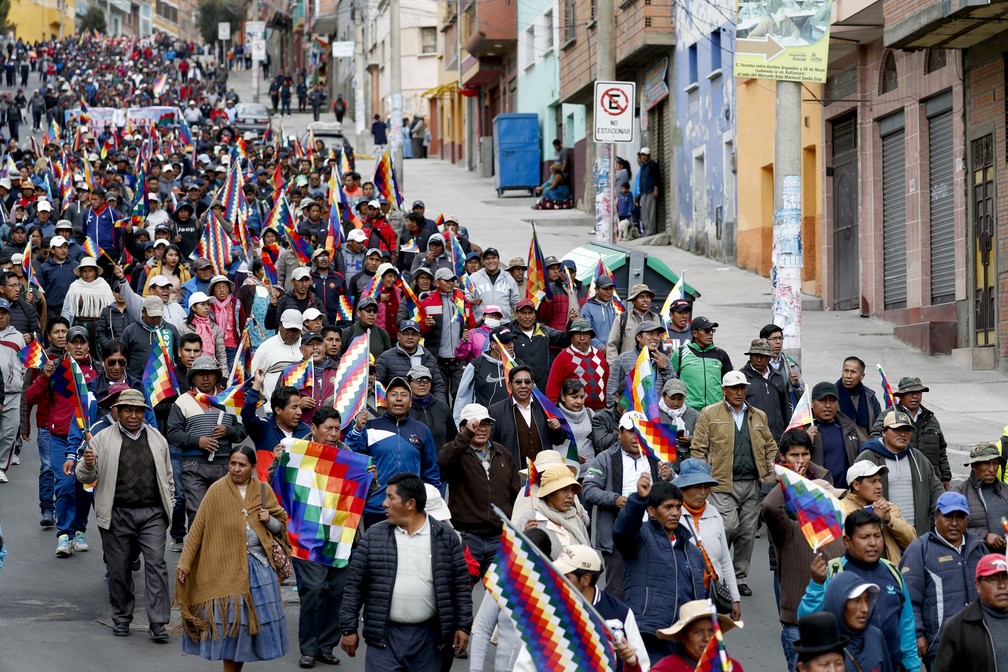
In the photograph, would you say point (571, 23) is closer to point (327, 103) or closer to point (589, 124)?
point (589, 124)

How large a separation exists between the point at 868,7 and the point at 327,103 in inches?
2385

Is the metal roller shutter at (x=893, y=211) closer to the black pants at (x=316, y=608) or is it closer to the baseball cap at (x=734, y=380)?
the baseball cap at (x=734, y=380)

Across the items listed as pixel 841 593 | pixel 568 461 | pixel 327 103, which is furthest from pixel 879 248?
pixel 327 103

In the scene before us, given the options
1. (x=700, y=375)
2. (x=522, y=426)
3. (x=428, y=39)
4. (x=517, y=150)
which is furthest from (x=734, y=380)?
(x=428, y=39)

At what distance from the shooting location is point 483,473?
10695mm

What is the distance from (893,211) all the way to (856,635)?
16.4 m

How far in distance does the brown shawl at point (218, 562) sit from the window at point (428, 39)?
5784 centimetres

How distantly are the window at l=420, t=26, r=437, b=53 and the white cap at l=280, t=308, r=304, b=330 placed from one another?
5376cm

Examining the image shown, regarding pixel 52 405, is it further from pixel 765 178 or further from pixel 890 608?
pixel 765 178

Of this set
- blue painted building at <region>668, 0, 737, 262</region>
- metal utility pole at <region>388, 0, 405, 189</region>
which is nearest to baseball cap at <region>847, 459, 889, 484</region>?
blue painted building at <region>668, 0, 737, 262</region>

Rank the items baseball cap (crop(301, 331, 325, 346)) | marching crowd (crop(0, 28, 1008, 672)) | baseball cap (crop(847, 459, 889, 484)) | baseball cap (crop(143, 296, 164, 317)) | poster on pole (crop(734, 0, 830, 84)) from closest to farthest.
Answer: marching crowd (crop(0, 28, 1008, 672)), baseball cap (crop(847, 459, 889, 484)), baseball cap (crop(301, 331, 325, 346)), poster on pole (crop(734, 0, 830, 84)), baseball cap (crop(143, 296, 164, 317))

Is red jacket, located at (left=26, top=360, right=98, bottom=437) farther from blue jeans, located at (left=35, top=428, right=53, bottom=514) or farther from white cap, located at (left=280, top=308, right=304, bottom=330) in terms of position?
white cap, located at (left=280, top=308, right=304, bottom=330)

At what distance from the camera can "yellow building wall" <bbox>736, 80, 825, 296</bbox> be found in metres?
26.0

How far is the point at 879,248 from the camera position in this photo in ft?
77.0
